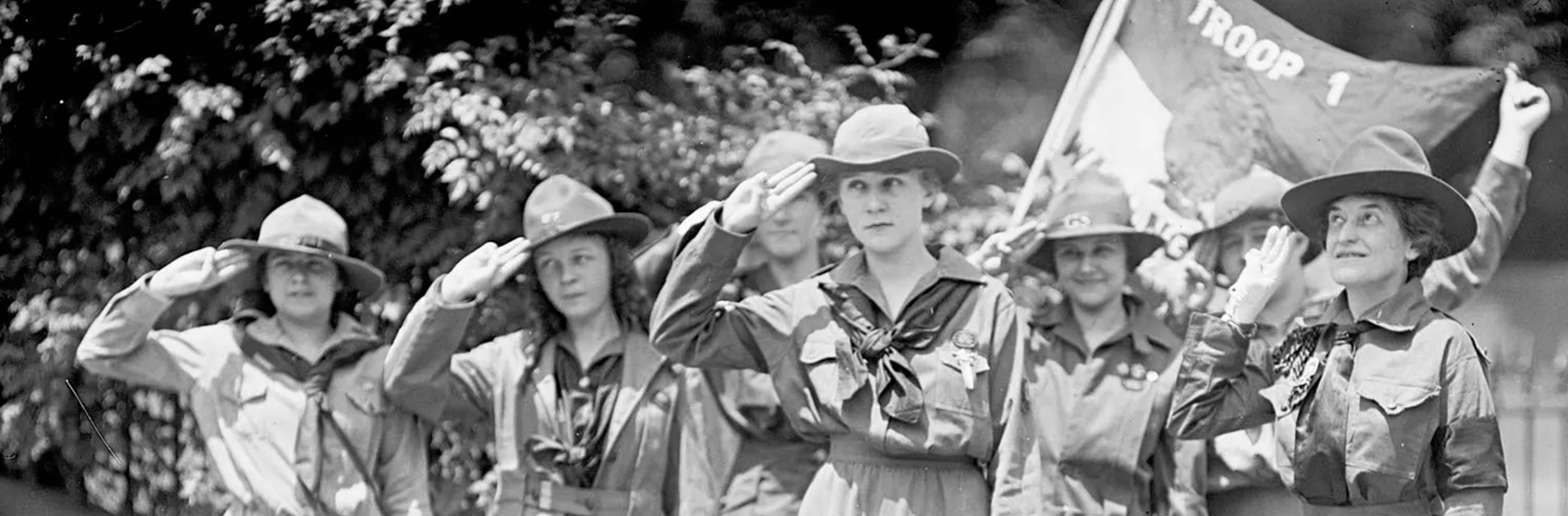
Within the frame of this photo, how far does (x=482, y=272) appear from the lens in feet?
19.1

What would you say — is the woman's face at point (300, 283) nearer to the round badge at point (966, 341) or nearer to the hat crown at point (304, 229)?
the hat crown at point (304, 229)

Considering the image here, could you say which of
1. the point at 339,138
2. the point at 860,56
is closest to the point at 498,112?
the point at 339,138

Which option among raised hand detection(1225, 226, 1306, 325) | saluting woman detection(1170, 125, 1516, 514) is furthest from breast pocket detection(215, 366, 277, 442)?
raised hand detection(1225, 226, 1306, 325)

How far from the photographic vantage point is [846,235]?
7516 millimetres

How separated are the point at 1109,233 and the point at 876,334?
Answer: 4.23ft

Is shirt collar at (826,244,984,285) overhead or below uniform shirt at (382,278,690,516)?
overhead

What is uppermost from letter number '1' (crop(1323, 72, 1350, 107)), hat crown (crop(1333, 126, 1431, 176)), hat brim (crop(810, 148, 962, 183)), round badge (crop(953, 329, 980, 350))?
hat crown (crop(1333, 126, 1431, 176))

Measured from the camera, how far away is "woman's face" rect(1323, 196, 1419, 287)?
494cm

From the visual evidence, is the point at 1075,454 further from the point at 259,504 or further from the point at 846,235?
the point at 259,504

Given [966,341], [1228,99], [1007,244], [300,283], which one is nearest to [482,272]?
[300,283]

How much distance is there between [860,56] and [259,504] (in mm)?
3377

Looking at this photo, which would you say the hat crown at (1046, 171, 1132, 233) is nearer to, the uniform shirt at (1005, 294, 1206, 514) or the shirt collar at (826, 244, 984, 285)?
the uniform shirt at (1005, 294, 1206, 514)

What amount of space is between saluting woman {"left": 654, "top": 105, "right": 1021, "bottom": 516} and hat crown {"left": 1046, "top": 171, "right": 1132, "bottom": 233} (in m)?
0.96

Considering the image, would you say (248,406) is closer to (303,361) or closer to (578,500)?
(303,361)
